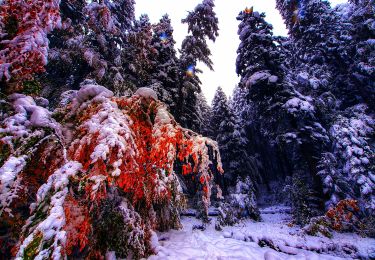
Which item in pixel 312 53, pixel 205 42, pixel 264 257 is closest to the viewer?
pixel 264 257

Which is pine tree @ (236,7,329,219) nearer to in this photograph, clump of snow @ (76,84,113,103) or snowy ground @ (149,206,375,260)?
snowy ground @ (149,206,375,260)

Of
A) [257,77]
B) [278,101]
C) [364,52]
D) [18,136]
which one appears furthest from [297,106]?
[18,136]

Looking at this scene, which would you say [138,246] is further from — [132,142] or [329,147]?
[329,147]

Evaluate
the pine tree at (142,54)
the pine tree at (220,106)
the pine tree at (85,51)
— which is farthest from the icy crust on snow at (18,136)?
the pine tree at (220,106)

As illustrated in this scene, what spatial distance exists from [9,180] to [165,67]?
14.2 metres

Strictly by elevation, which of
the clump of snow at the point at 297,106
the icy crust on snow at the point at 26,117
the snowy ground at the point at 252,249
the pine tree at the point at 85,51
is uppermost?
the pine tree at the point at 85,51

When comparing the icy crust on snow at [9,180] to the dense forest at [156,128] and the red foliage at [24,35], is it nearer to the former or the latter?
the dense forest at [156,128]

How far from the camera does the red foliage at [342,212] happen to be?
10945mm

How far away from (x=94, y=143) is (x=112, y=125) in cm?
28

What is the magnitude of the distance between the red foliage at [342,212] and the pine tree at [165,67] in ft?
32.0

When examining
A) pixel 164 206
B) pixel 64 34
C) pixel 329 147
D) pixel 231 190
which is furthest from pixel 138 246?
pixel 231 190

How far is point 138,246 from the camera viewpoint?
471 centimetres

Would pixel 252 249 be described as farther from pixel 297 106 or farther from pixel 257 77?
pixel 257 77

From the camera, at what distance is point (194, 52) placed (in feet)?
49.9
